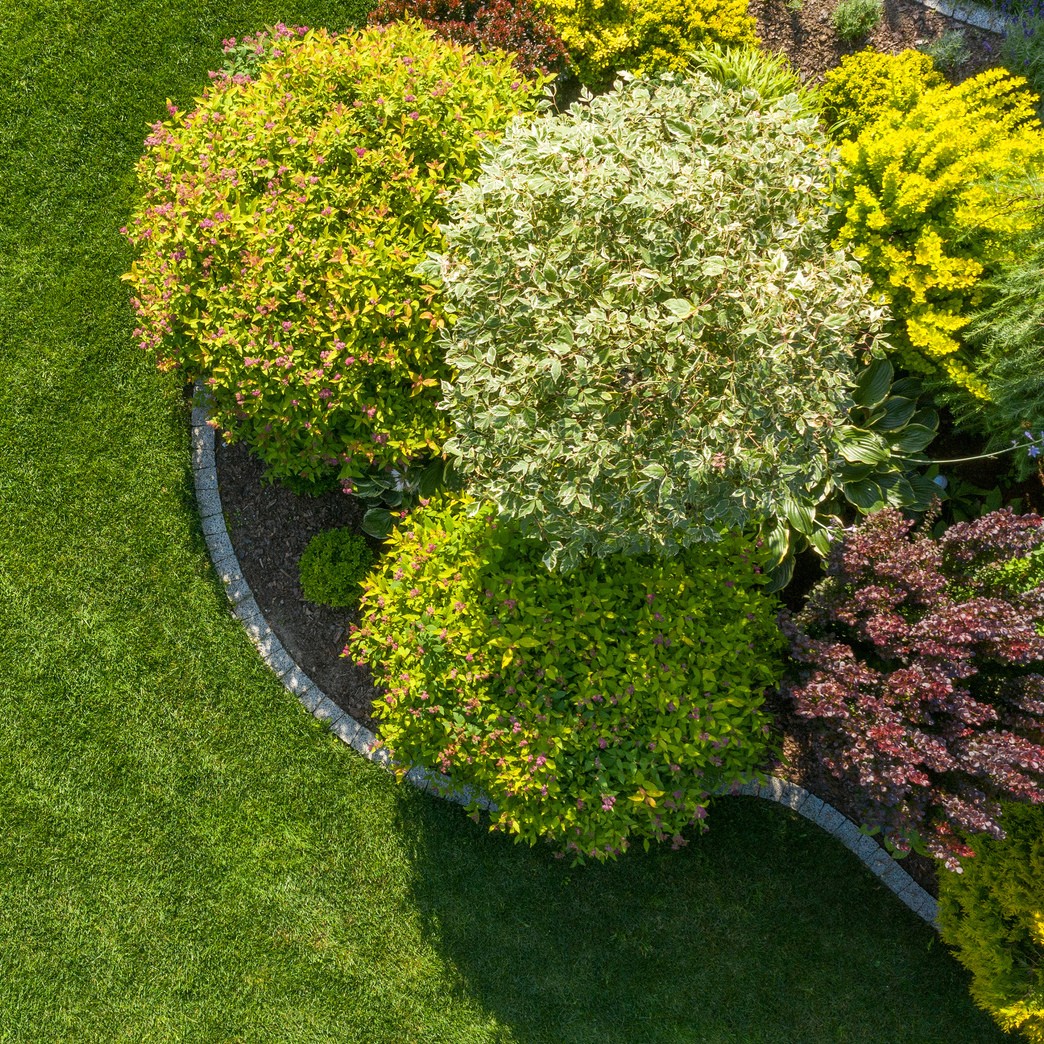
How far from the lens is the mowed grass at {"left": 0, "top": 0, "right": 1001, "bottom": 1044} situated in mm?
7273

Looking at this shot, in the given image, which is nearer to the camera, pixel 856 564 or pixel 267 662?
pixel 856 564

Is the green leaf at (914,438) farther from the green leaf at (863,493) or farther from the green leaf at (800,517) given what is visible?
the green leaf at (800,517)

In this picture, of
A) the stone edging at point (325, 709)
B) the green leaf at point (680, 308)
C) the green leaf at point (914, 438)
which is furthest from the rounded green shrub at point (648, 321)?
the stone edging at point (325, 709)

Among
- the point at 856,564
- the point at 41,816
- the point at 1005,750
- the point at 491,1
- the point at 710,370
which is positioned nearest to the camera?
the point at 710,370

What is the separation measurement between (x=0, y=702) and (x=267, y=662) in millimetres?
2744

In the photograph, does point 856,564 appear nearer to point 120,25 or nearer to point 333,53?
point 333,53

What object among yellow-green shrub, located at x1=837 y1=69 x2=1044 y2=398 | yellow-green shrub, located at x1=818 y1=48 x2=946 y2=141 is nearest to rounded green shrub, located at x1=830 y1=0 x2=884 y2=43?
yellow-green shrub, located at x1=818 y1=48 x2=946 y2=141

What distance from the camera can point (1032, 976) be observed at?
6.09 meters

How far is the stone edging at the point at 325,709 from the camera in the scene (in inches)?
285

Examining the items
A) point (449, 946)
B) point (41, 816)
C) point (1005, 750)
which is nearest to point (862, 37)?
point (1005, 750)

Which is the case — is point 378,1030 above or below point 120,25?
below

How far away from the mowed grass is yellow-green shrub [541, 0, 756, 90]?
253 centimetres

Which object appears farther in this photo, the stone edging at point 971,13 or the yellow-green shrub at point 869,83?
the stone edging at point 971,13

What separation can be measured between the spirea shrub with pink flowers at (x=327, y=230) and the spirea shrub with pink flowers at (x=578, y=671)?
3.90ft
